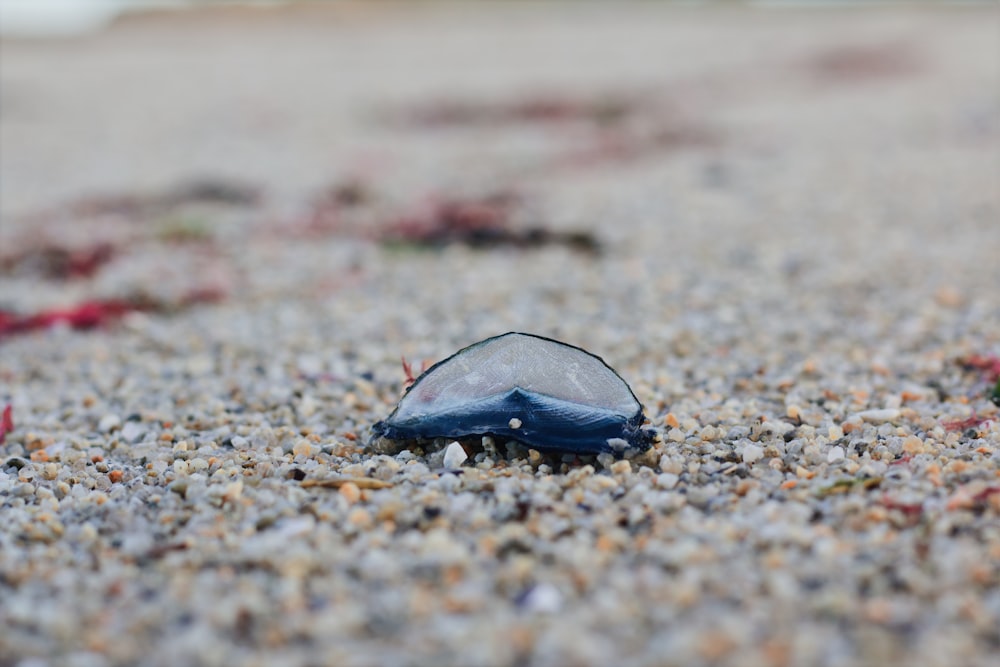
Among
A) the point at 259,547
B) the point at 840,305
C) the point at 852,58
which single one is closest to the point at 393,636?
the point at 259,547

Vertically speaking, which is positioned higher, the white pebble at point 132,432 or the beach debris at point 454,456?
the beach debris at point 454,456

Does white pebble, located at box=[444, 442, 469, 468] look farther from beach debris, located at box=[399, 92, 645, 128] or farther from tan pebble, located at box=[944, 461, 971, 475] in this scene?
beach debris, located at box=[399, 92, 645, 128]

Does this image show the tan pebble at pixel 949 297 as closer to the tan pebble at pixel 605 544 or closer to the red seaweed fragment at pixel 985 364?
the red seaweed fragment at pixel 985 364

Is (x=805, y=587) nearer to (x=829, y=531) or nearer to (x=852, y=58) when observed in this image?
(x=829, y=531)

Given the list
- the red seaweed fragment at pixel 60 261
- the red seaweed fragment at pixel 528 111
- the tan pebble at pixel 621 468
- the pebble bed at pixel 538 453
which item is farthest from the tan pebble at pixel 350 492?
the red seaweed fragment at pixel 528 111

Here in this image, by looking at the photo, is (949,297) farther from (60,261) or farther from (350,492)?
(60,261)
